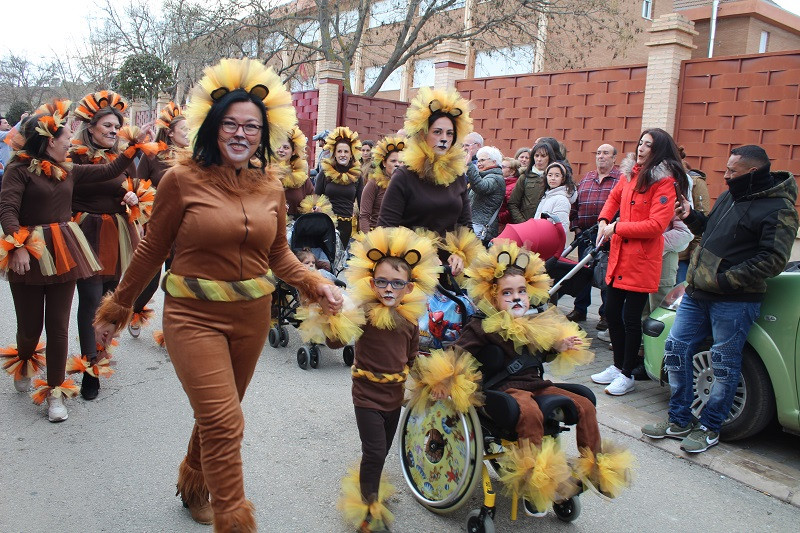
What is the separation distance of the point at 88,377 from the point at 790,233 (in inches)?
201

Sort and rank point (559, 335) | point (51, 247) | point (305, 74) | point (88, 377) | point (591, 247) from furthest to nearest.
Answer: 1. point (305, 74)
2. point (591, 247)
3. point (88, 377)
4. point (51, 247)
5. point (559, 335)

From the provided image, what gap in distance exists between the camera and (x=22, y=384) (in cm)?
533

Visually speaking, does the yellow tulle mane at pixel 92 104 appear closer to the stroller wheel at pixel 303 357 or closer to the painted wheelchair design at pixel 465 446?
the stroller wheel at pixel 303 357

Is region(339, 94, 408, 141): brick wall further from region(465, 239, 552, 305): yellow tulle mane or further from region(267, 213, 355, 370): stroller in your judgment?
region(465, 239, 552, 305): yellow tulle mane

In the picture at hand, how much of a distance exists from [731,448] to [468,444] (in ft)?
8.32

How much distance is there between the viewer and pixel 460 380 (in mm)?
3445

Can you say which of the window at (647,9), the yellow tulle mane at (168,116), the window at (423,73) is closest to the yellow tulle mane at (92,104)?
the yellow tulle mane at (168,116)

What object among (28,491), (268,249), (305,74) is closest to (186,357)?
(268,249)

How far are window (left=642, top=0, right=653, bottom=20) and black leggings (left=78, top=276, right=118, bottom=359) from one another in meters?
29.5

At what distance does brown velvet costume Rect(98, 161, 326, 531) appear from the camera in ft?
9.59

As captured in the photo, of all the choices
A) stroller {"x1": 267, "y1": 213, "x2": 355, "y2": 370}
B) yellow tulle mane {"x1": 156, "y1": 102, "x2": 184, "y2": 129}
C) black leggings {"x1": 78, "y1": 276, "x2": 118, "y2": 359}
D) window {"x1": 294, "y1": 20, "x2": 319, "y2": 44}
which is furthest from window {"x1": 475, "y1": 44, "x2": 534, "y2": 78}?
black leggings {"x1": 78, "y1": 276, "x2": 118, "y2": 359}

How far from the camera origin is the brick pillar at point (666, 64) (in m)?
11.1

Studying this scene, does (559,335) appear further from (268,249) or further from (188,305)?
(188,305)

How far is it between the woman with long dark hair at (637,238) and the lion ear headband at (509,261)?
7.05ft
